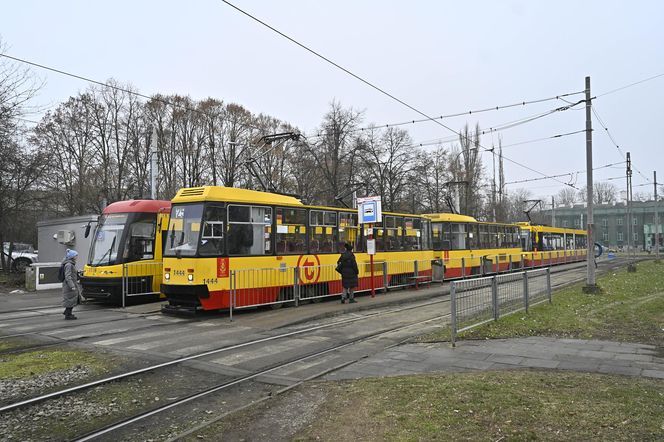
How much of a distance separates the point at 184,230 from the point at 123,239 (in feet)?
11.6

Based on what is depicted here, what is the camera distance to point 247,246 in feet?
45.1

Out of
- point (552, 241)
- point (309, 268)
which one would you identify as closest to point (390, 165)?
point (552, 241)

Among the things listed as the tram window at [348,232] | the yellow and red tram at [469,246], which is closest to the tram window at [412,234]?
the yellow and red tram at [469,246]

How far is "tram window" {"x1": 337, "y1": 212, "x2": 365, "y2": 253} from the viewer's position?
56.9ft

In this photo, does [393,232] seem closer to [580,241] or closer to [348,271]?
[348,271]

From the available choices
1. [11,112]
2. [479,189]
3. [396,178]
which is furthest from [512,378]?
[479,189]

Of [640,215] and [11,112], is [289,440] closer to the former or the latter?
[11,112]

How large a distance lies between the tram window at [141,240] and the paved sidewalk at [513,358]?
10261 millimetres

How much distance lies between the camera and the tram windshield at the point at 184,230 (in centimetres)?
1284

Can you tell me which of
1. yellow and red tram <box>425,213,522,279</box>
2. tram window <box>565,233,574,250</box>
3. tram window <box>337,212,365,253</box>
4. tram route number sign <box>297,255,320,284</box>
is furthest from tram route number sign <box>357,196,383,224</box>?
tram window <box>565,233,574,250</box>

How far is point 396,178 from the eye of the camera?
39281 millimetres

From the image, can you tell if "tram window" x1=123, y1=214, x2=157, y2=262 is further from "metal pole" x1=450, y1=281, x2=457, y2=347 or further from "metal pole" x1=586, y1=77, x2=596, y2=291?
"metal pole" x1=586, y1=77, x2=596, y2=291

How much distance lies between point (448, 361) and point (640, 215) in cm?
11329

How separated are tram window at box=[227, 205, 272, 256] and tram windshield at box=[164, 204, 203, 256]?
87cm
